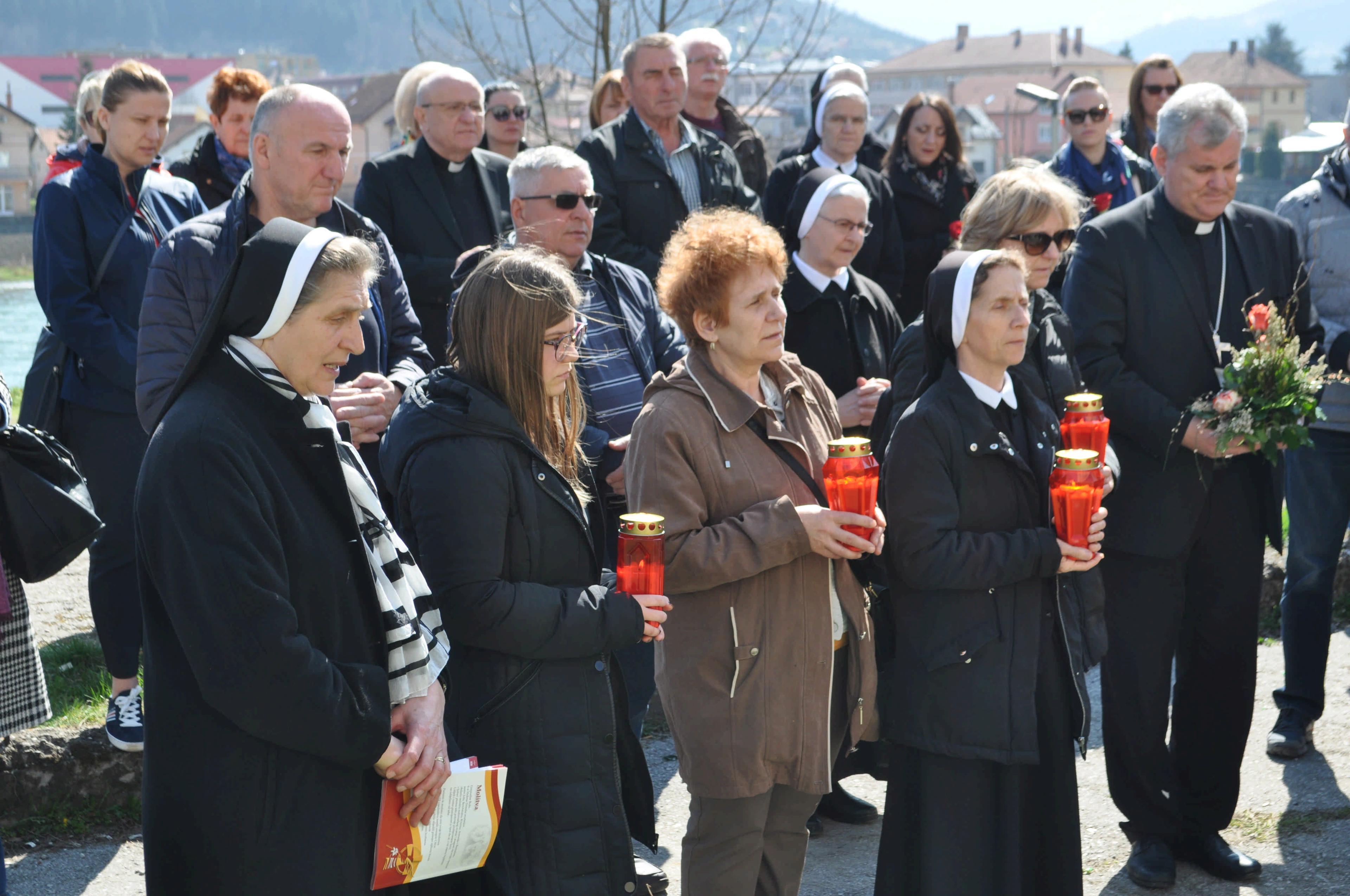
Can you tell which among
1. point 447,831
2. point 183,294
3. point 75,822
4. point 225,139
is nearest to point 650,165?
point 225,139

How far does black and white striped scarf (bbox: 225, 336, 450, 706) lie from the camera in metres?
2.46

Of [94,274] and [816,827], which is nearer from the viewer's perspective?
[816,827]

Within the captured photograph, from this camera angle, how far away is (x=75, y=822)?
4051 mm

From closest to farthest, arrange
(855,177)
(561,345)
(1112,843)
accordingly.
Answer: (561,345) → (1112,843) → (855,177)

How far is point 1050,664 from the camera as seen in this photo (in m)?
3.37

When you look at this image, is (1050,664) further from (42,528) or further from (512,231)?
(42,528)

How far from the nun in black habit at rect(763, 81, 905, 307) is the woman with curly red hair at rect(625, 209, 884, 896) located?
117 inches

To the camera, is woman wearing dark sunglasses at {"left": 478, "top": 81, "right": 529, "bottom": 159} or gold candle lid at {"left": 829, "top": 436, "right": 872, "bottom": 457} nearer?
gold candle lid at {"left": 829, "top": 436, "right": 872, "bottom": 457}

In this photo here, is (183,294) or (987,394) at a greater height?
(183,294)

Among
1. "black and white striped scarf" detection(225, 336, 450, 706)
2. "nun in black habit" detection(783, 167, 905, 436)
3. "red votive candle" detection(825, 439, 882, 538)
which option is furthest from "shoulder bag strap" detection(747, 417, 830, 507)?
"nun in black habit" detection(783, 167, 905, 436)

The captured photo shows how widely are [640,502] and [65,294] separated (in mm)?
2624

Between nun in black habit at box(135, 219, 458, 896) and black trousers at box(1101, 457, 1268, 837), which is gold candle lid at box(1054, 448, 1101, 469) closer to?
black trousers at box(1101, 457, 1268, 837)

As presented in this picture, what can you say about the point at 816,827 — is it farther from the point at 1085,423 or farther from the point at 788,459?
the point at 1085,423

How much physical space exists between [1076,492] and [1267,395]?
1020mm
